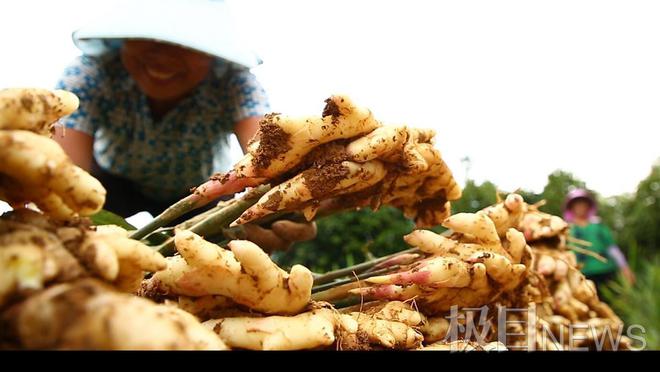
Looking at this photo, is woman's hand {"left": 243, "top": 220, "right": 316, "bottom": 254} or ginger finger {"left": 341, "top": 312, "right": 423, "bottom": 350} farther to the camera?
woman's hand {"left": 243, "top": 220, "right": 316, "bottom": 254}

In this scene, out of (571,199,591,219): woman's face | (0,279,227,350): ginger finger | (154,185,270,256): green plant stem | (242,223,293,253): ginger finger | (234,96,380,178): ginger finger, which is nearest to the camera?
(0,279,227,350): ginger finger

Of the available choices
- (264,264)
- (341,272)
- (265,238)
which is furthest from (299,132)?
(265,238)

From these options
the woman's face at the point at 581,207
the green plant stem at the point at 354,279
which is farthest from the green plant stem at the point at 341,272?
the woman's face at the point at 581,207

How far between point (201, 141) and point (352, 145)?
1.38 meters

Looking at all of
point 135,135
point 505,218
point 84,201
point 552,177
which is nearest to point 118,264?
point 84,201

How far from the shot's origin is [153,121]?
7.46ft

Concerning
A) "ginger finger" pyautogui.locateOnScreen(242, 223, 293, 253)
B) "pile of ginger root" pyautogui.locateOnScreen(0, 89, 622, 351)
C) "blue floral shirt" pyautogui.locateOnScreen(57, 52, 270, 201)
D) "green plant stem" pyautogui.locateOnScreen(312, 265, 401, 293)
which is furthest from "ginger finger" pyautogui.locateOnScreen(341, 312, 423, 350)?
"blue floral shirt" pyautogui.locateOnScreen(57, 52, 270, 201)

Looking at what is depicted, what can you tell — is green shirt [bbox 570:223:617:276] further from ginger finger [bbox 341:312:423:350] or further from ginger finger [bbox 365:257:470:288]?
ginger finger [bbox 341:312:423:350]

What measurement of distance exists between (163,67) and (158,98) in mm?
190

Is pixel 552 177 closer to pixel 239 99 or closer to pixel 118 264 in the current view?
pixel 239 99

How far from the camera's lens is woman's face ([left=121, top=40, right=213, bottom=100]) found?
77.6 inches

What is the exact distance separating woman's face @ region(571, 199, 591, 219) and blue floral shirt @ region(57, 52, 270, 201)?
14.5 feet

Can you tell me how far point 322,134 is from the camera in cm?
105

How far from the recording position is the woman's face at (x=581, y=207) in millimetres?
5852
